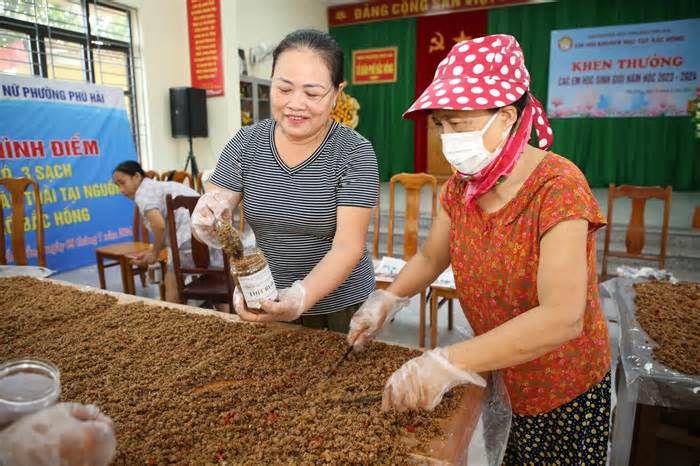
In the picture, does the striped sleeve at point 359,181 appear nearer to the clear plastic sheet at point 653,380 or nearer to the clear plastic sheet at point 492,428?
the clear plastic sheet at point 492,428

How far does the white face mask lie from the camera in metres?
0.91

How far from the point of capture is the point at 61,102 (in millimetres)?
4246

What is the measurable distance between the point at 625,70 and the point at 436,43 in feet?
8.98

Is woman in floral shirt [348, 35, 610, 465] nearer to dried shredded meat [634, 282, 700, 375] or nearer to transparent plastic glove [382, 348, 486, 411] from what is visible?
transparent plastic glove [382, 348, 486, 411]

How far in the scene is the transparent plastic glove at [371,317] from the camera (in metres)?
1.13

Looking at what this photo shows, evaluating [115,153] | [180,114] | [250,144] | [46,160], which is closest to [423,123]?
[180,114]

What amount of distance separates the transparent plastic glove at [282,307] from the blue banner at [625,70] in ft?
22.9

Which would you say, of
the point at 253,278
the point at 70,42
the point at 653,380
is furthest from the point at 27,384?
the point at 70,42

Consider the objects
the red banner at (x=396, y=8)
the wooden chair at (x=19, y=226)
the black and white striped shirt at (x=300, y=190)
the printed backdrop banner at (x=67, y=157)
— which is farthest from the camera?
the red banner at (x=396, y=8)

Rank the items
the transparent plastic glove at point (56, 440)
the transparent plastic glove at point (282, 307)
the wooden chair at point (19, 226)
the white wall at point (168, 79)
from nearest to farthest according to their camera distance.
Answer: the transparent plastic glove at point (56, 440) < the transparent plastic glove at point (282, 307) < the wooden chair at point (19, 226) < the white wall at point (168, 79)

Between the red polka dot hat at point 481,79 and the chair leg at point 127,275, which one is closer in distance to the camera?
the red polka dot hat at point 481,79

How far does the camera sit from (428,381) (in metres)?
0.83

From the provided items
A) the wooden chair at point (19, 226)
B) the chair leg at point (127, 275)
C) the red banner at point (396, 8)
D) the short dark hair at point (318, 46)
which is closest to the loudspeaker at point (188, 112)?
the chair leg at point (127, 275)

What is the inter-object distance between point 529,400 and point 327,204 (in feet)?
2.22
